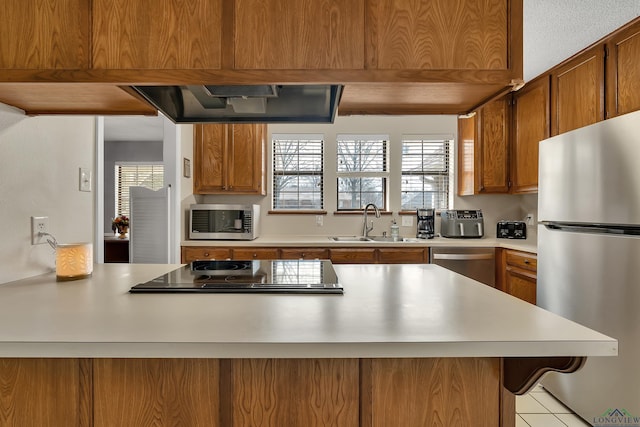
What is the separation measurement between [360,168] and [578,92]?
6.62 feet

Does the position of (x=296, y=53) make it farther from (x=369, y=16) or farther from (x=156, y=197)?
(x=156, y=197)

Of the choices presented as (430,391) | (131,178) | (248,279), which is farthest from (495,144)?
(131,178)

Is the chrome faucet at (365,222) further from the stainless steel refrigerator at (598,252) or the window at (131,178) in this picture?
the window at (131,178)

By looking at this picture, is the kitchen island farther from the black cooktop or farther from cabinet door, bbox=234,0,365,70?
cabinet door, bbox=234,0,365,70

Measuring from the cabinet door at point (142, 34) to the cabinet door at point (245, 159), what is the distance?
238 centimetres

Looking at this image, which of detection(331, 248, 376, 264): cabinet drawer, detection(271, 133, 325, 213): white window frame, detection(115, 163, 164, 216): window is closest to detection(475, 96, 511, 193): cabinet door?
detection(331, 248, 376, 264): cabinet drawer

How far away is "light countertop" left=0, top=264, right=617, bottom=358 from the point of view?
2.59ft

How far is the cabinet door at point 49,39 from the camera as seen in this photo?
1190mm

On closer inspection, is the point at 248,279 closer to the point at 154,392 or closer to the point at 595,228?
the point at 154,392

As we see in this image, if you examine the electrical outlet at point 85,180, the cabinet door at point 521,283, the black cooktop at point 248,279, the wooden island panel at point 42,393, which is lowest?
the cabinet door at point 521,283

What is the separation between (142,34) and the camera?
119cm

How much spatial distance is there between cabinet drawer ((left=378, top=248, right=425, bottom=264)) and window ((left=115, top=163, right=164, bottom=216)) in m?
5.69

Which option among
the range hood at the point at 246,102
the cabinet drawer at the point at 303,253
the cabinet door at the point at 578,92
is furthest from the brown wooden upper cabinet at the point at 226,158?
the cabinet door at the point at 578,92

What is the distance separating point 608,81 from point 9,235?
3441mm
